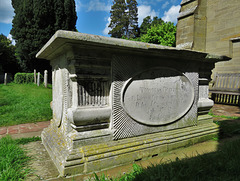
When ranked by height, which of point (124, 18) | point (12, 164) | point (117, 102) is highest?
point (124, 18)

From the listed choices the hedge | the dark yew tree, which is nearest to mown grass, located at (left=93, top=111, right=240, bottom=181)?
the hedge

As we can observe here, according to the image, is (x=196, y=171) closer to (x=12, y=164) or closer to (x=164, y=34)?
(x=12, y=164)

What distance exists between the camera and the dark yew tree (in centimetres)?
3160

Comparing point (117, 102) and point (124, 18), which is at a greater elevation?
point (124, 18)

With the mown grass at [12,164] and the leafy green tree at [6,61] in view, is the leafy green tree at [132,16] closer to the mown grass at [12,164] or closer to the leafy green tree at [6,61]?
the leafy green tree at [6,61]

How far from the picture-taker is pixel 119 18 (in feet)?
106

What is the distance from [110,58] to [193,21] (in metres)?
5.99

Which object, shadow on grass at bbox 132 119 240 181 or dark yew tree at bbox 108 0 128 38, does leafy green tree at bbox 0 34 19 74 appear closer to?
dark yew tree at bbox 108 0 128 38

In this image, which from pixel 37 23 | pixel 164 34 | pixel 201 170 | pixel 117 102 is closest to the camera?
pixel 201 170

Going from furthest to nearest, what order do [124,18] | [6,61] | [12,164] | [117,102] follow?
[124,18] < [6,61] < [117,102] < [12,164]

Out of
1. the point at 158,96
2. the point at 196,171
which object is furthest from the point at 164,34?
the point at 196,171

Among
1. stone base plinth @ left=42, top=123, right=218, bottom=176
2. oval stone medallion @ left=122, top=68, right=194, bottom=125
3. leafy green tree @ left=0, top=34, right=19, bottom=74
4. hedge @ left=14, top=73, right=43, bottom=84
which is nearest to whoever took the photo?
stone base plinth @ left=42, top=123, right=218, bottom=176

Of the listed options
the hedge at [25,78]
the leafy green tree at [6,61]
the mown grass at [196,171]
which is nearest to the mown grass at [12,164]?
the mown grass at [196,171]

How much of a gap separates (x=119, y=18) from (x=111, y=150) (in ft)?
111
